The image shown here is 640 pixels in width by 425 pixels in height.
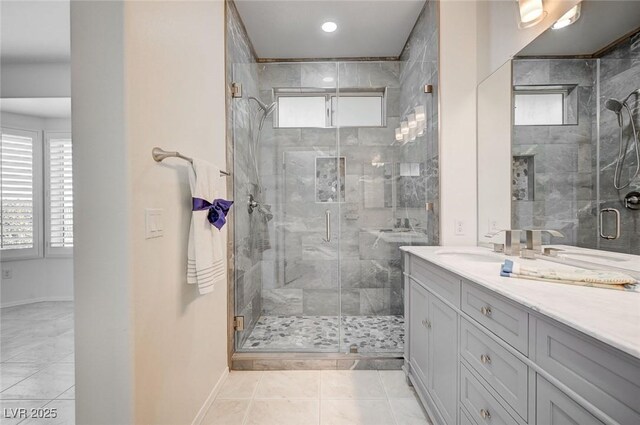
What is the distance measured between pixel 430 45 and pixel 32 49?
12.3 ft

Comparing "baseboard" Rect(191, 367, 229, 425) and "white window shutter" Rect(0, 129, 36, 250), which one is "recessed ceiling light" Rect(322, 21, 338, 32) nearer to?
"baseboard" Rect(191, 367, 229, 425)

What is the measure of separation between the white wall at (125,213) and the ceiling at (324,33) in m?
1.27

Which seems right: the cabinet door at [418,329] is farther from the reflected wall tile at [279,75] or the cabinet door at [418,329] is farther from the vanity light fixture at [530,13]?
the reflected wall tile at [279,75]

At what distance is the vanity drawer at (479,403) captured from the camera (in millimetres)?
1011

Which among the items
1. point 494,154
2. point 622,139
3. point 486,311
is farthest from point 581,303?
point 494,154

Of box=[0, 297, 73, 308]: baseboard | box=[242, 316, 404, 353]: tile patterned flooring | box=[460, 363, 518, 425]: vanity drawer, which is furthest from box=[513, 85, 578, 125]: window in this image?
box=[0, 297, 73, 308]: baseboard

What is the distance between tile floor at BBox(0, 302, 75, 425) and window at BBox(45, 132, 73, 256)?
0.81m

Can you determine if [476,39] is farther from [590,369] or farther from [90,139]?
[90,139]

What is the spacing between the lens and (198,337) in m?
1.67

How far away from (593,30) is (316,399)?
2.35 m

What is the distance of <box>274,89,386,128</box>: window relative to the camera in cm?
266

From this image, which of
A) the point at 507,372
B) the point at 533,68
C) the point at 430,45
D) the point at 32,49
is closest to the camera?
the point at 507,372

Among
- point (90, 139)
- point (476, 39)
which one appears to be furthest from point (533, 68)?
point (90, 139)

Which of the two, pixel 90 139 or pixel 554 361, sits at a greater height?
pixel 90 139
